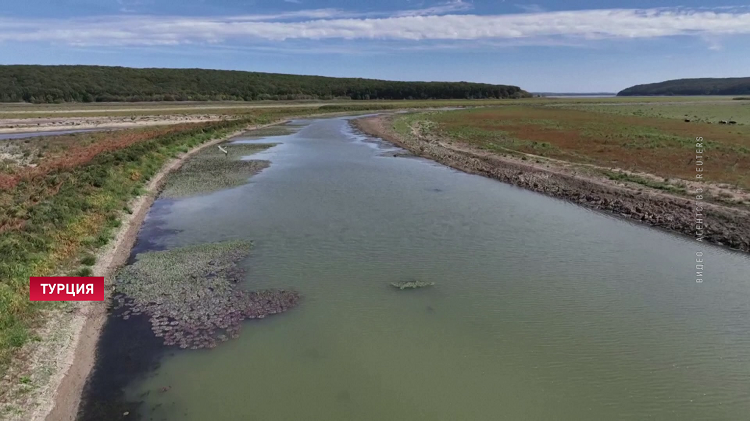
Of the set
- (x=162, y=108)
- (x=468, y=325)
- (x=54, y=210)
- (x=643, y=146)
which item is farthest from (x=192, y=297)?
(x=162, y=108)

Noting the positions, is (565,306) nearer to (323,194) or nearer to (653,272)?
(653,272)

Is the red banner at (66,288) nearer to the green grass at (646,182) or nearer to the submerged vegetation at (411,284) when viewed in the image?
the submerged vegetation at (411,284)

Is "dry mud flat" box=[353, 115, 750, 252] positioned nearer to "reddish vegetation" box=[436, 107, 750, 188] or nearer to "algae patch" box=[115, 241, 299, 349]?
"reddish vegetation" box=[436, 107, 750, 188]

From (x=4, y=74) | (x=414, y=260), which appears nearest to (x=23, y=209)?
(x=414, y=260)

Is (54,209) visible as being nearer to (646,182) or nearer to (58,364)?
(58,364)

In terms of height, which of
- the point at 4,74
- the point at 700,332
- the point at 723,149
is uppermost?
the point at 4,74

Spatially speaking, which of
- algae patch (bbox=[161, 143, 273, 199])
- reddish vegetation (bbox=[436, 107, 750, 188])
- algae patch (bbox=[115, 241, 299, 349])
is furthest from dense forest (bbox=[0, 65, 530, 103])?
algae patch (bbox=[115, 241, 299, 349])
